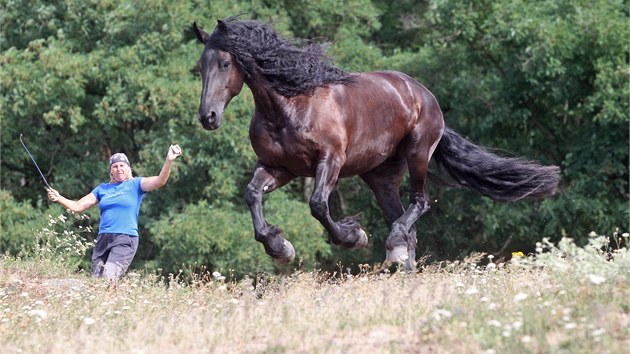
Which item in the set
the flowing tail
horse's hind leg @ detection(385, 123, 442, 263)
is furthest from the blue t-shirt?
the flowing tail

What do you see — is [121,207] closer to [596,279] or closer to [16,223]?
[596,279]

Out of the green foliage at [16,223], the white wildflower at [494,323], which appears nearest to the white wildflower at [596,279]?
the white wildflower at [494,323]

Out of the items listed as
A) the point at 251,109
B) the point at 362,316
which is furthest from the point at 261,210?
the point at 251,109

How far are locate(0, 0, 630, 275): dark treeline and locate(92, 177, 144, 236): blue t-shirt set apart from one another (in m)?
10.9

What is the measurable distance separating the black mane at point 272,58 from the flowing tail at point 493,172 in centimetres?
209

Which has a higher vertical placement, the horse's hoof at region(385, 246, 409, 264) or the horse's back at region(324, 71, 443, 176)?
the horse's back at region(324, 71, 443, 176)

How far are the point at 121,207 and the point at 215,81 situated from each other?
6.00 feet

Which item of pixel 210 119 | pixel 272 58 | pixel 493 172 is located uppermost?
pixel 272 58

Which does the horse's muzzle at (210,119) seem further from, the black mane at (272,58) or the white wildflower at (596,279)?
the white wildflower at (596,279)

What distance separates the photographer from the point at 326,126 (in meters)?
9.86

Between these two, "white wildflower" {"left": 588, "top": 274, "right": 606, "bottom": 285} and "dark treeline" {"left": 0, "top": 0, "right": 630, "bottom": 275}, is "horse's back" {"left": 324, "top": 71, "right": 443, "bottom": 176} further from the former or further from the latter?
"dark treeline" {"left": 0, "top": 0, "right": 630, "bottom": 275}

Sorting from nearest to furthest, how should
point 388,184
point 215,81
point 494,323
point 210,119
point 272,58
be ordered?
point 494,323
point 210,119
point 215,81
point 272,58
point 388,184

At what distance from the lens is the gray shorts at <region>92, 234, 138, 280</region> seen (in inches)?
415

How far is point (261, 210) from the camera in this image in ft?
32.1
